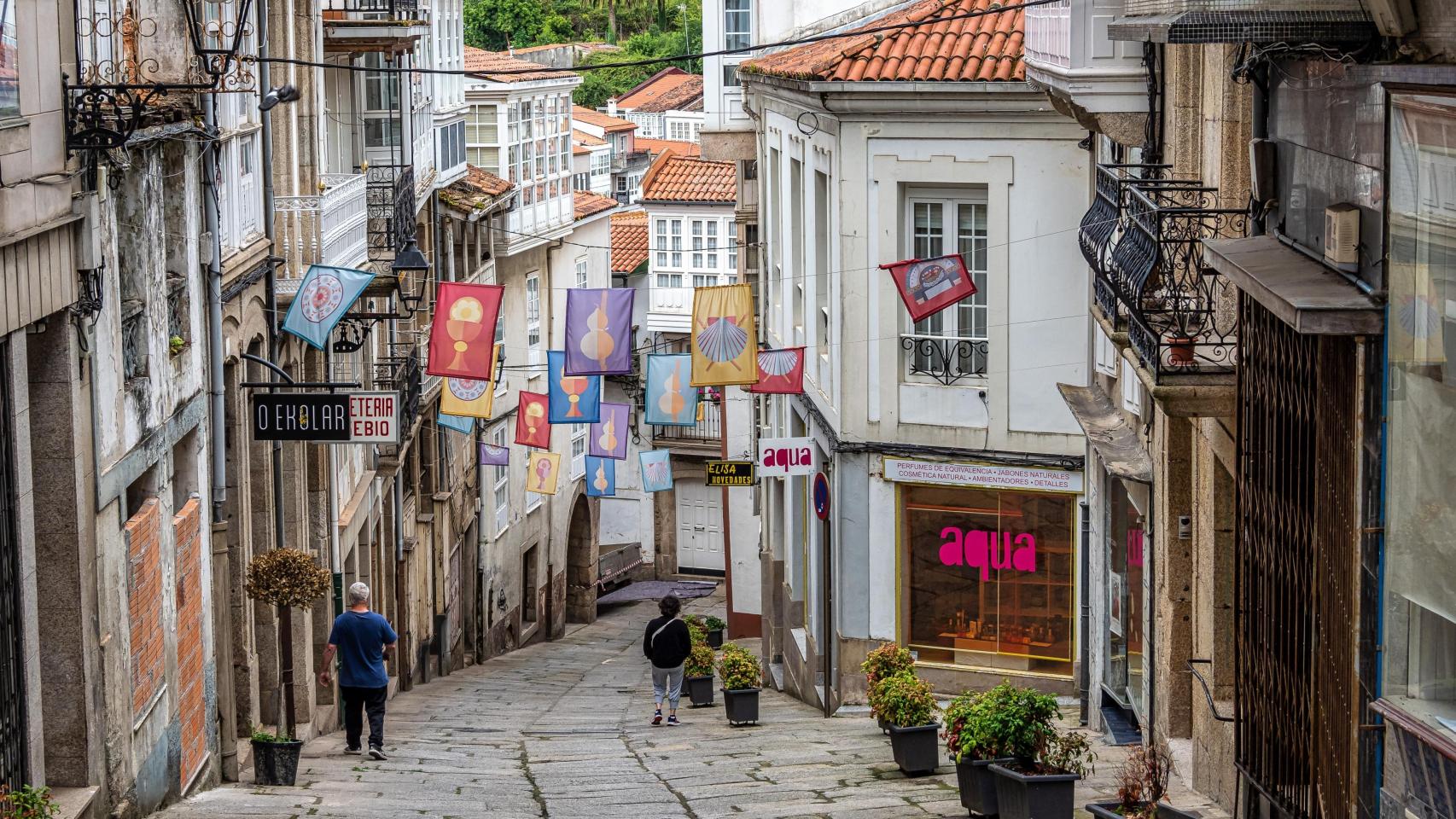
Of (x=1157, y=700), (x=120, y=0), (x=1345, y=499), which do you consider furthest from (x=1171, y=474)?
(x=120, y=0)

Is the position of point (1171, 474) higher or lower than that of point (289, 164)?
lower

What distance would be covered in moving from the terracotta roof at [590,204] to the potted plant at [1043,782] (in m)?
35.7

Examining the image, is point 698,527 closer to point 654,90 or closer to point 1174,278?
point 654,90

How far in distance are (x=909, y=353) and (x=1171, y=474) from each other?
25.1 ft

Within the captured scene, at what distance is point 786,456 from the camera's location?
21297 mm

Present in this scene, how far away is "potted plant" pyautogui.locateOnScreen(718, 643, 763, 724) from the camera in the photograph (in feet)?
64.7

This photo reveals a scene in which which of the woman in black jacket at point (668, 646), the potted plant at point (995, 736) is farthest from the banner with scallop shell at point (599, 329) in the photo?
the potted plant at point (995, 736)

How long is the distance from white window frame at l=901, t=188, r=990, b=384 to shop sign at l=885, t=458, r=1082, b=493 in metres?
0.91

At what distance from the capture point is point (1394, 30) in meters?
7.26

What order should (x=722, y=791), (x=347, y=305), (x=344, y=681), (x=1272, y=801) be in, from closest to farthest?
(x=1272, y=801), (x=722, y=791), (x=344, y=681), (x=347, y=305)

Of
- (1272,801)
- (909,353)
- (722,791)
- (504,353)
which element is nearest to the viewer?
(1272,801)

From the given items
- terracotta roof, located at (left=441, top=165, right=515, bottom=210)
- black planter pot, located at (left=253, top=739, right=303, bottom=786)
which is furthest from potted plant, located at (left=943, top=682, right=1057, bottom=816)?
terracotta roof, located at (left=441, top=165, right=515, bottom=210)

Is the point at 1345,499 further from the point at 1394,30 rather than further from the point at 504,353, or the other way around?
the point at 504,353

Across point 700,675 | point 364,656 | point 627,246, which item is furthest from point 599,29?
point 364,656
